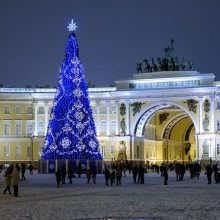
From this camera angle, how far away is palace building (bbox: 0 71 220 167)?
73.5 metres

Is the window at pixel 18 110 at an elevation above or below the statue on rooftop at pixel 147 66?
below

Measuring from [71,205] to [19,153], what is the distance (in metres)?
61.4

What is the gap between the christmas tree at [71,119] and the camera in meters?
49.9

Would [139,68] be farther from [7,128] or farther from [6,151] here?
[6,151]

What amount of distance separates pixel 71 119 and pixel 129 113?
28.0 m

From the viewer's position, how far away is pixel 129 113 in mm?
77562

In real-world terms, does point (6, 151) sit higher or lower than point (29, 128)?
lower

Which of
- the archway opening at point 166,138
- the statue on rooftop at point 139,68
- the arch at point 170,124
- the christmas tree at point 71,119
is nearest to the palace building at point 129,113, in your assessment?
the archway opening at point 166,138

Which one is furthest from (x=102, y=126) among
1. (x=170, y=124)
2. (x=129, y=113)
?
(x=170, y=124)

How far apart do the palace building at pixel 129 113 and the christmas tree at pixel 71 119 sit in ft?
83.1

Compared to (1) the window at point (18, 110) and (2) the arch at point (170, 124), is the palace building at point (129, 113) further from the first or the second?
(2) the arch at point (170, 124)

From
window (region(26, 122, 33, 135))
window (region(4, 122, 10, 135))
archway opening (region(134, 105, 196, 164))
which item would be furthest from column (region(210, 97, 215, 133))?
window (region(4, 122, 10, 135))

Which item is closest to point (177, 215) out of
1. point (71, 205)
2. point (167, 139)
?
point (71, 205)

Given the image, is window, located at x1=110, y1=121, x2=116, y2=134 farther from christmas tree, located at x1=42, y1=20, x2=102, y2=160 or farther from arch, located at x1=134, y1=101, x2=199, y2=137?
christmas tree, located at x1=42, y1=20, x2=102, y2=160
